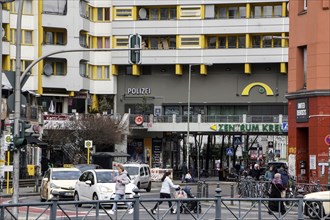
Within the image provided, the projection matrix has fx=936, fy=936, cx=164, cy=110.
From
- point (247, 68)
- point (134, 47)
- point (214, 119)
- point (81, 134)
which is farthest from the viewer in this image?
point (247, 68)

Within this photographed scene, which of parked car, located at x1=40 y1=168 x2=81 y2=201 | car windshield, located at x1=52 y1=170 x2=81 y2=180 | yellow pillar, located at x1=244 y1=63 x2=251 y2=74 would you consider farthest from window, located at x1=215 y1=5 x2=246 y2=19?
car windshield, located at x1=52 y1=170 x2=81 y2=180

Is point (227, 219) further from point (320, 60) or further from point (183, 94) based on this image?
point (183, 94)

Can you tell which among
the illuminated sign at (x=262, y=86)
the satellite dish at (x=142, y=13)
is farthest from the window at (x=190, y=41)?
the illuminated sign at (x=262, y=86)

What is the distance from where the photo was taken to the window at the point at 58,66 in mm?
80562

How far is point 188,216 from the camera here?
70.7 feet

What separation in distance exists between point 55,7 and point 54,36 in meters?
2.81

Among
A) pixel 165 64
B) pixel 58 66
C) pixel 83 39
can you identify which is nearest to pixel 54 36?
pixel 58 66

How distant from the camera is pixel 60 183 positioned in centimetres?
4081

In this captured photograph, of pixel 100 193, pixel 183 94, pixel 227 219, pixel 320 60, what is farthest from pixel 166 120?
pixel 227 219

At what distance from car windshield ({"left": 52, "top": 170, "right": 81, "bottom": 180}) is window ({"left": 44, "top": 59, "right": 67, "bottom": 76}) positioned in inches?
1535

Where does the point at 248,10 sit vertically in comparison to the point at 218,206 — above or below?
above

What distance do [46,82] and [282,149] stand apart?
57051mm

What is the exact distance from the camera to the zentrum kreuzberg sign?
7757cm

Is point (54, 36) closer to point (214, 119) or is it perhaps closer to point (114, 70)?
point (114, 70)
